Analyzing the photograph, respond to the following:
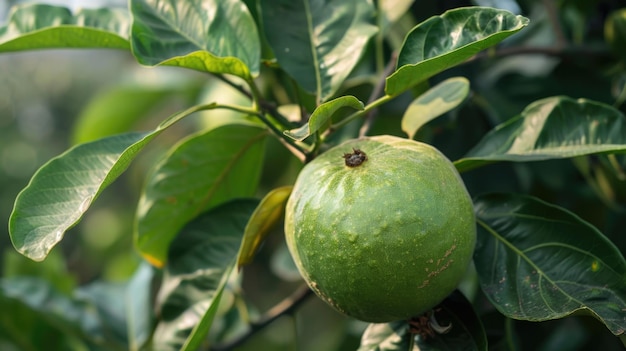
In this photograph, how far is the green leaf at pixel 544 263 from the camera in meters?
0.82

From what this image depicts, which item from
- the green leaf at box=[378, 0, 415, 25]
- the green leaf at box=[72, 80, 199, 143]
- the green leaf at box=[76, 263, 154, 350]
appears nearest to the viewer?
the green leaf at box=[378, 0, 415, 25]

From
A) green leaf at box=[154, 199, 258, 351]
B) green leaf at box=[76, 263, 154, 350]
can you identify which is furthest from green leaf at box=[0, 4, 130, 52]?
green leaf at box=[76, 263, 154, 350]

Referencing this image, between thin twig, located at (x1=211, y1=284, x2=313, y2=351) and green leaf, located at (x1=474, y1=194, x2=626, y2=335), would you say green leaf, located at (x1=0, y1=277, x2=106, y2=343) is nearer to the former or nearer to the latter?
thin twig, located at (x1=211, y1=284, x2=313, y2=351)

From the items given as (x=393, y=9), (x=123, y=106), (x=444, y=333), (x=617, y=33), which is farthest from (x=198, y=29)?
(x=123, y=106)

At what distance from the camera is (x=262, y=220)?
0.94 metres

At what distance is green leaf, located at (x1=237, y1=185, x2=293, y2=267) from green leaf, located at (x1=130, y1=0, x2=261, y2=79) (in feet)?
0.57

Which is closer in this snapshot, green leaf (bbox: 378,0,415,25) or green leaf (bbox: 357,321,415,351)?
green leaf (bbox: 357,321,415,351)

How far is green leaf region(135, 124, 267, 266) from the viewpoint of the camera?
1.13 m

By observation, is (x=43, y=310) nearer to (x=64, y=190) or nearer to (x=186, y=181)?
(x=186, y=181)

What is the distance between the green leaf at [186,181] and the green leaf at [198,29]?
0.51 feet

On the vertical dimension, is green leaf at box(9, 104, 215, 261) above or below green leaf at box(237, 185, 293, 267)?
above

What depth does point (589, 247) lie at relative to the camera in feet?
2.89

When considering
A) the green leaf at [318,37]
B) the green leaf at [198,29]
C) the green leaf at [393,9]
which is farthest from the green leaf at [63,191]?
the green leaf at [393,9]

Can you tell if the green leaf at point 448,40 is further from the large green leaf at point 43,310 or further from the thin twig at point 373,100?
the large green leaf at point 43,310
